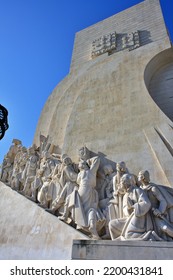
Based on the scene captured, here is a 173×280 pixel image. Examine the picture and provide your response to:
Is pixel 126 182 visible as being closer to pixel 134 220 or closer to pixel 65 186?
pixel 134 220

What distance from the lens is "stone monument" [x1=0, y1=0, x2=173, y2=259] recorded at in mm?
3850

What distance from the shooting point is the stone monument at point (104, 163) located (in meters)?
3.85

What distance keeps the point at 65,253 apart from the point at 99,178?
1.65m

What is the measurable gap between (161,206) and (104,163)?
1.83 meters

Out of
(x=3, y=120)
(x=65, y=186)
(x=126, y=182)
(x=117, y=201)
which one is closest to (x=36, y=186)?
(x=65, y=186)

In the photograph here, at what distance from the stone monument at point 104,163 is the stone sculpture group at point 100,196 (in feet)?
0.06

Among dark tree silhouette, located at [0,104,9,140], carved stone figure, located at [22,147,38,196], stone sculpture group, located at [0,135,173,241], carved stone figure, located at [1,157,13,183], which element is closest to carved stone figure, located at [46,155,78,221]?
stone sculpture group, located at [0,135,173,241]

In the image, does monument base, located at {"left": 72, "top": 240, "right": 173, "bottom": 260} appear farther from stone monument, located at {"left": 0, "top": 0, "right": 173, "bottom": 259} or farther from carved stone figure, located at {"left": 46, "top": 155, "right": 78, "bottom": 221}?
carved stone figure, located at {"left": 46, "top": 155, "right": 78, "bottom": 221}

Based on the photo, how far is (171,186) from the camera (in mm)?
4543

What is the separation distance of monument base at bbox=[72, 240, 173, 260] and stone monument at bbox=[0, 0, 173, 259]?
0.01 meters

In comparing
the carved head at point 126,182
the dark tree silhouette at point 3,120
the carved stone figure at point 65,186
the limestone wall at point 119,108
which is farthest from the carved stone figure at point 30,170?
the dark tree silhouette at point 3,120

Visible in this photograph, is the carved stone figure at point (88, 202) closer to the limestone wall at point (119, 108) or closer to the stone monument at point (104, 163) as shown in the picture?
the stone monument at point (104, 163)

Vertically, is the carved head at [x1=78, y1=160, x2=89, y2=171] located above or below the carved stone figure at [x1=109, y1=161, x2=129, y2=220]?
above

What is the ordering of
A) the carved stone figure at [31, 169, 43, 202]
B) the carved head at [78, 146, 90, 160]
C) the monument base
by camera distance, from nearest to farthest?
1. the monument base
2. the carved head at [78, 146, 90, 160]
3. the carved stone figure at [31, 169, 43, 202]
